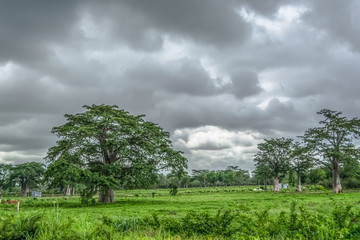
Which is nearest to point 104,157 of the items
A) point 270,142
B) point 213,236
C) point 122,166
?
point 122,166

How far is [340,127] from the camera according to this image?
147 feet

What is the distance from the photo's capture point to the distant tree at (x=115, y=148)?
2661cm

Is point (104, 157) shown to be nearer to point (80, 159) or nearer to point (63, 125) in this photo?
point (80, 159)

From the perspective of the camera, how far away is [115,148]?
28.2 meters

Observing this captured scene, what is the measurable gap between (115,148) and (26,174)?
216 ft

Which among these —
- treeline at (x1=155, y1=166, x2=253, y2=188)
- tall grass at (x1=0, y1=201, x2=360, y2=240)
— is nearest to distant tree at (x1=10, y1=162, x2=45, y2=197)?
treeline at (x1=155, y1=166, x2=253, y2=188)

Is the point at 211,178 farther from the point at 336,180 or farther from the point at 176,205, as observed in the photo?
the point at 176,205

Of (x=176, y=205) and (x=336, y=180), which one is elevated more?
(x=336, y=180)

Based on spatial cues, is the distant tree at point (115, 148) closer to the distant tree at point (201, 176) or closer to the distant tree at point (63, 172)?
the distant tree at point (63, 172)

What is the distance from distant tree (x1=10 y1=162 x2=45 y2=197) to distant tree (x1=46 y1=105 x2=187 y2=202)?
60.1 metres

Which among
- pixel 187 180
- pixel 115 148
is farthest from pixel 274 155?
pixel 187 180

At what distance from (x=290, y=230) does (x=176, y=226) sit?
320cm

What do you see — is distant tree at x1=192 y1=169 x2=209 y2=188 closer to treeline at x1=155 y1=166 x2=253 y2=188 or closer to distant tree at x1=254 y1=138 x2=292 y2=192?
treeline at x1=155 y1=166 x2=253 y2=188

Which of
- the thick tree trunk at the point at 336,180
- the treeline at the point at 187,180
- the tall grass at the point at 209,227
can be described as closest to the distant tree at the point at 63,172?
the treeline at the point at 187,180
